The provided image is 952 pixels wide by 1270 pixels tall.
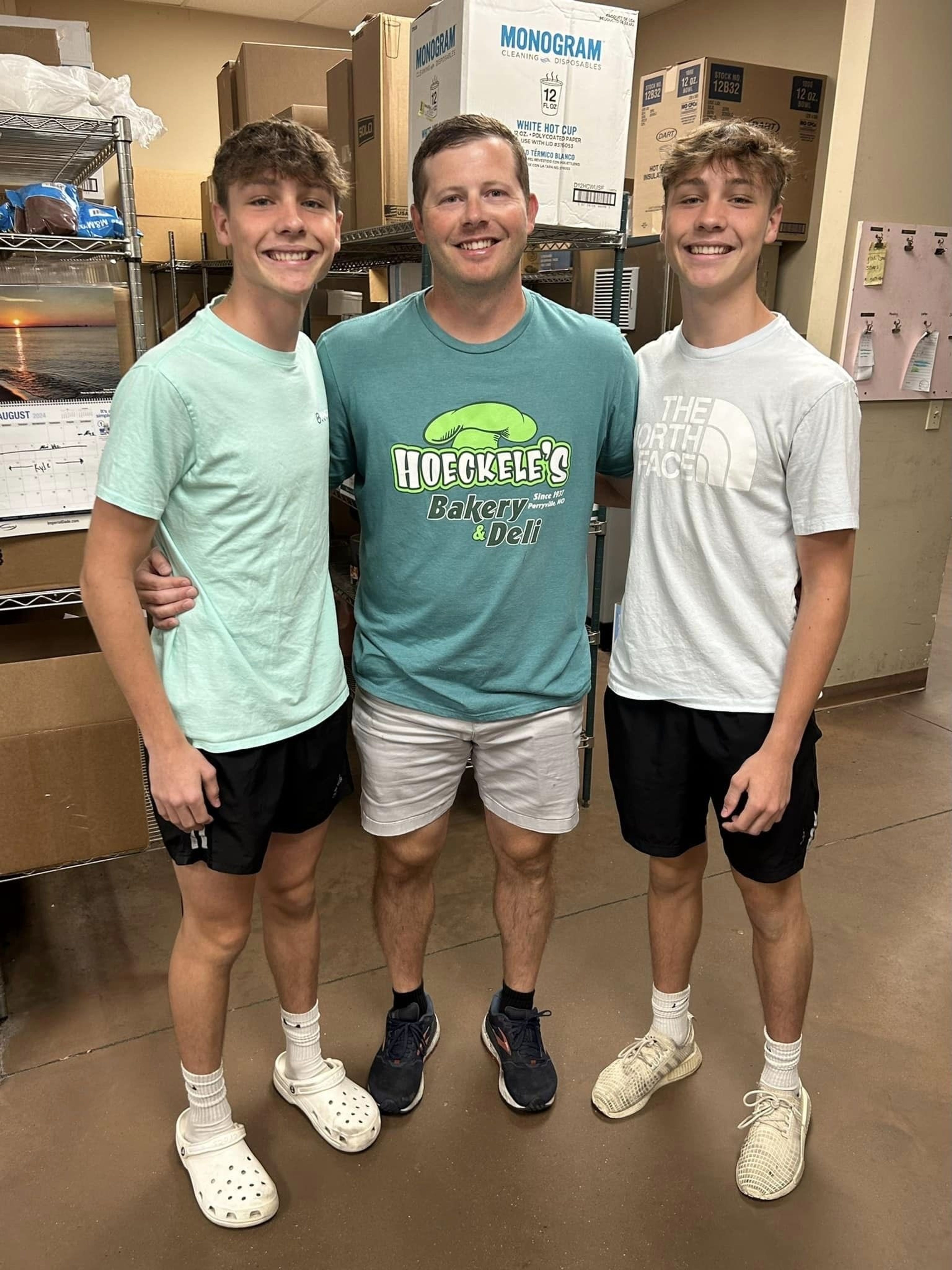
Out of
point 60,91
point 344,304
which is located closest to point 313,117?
point 344,304

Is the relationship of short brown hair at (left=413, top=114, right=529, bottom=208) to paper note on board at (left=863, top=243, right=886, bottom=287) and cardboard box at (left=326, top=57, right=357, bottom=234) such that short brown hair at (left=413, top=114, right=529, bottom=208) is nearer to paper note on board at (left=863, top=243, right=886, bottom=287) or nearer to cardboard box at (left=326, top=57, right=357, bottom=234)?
cardboard box at (left=326, top=57, right=357, bottom=234)

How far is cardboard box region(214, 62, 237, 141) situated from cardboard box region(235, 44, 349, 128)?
0.14 meters

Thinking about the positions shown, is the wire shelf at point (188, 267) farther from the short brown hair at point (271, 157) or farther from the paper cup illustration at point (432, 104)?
the short brown hair at point (271, 157)

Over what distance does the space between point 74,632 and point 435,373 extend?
1.27 m

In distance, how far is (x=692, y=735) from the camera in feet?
5.12

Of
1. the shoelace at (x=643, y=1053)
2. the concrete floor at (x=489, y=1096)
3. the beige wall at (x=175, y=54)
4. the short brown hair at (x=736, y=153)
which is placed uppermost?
the beige wall at (x=175, y=54)

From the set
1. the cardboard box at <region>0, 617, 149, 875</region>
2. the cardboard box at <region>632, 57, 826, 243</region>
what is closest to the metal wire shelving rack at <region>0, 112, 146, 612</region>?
the cardboard box at <region>0, 617, 149, 875</region>

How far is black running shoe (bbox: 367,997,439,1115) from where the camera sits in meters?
1.77

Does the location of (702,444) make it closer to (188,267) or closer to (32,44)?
(32,44)

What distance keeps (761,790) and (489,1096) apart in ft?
2.86

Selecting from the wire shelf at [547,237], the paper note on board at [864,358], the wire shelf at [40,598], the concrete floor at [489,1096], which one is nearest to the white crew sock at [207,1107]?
the concrete floor at [489,1096]

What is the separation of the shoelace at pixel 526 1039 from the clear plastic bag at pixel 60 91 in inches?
78.2

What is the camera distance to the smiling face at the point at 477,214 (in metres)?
1.43

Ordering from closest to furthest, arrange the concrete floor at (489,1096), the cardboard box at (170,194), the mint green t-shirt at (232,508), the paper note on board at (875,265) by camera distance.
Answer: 1. the mint green t-shirt at (232,508)
2. the concrete floor at (489,1096)
3. the paper note on board at (875,265)
4. the cardboard box at (170,194)
